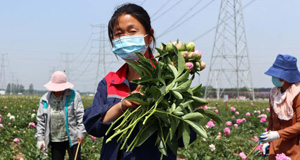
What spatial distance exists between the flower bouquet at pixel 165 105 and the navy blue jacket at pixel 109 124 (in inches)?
4.5

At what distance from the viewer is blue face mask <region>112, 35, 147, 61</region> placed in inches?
65.0

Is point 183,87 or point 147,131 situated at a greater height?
point 183,87

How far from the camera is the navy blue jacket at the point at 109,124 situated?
1.53 meters

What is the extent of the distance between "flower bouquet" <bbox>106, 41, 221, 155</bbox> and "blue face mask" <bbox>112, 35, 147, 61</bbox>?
22 cm

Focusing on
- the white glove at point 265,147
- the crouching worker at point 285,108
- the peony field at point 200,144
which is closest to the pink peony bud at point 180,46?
the crouching worker at point 285,108

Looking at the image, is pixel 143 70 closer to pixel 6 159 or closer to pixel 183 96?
pixel 183 96

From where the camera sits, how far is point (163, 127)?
1.42 m

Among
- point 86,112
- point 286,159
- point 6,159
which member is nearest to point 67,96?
point 6,159

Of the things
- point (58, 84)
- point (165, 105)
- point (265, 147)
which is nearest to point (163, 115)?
point (165, 105)

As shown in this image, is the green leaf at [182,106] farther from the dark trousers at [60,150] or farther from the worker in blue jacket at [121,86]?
the dark trousers at [60,150]

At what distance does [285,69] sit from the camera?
9.59ft

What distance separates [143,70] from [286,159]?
1.70 m

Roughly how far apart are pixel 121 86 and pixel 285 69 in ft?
6.08

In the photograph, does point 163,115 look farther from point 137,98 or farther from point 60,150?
point 60,150
